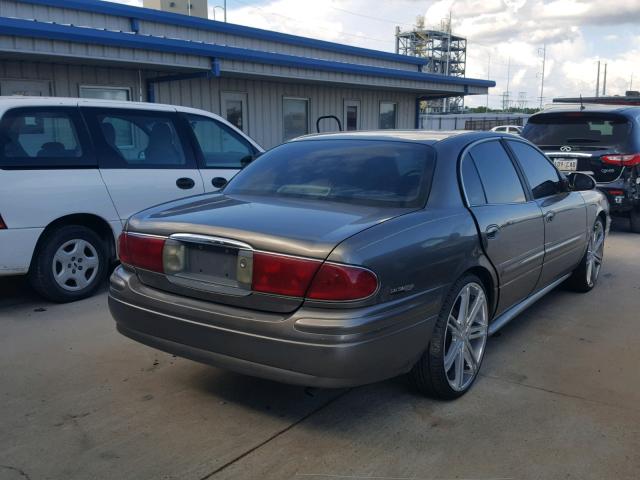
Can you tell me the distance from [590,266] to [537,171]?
60.9 inches

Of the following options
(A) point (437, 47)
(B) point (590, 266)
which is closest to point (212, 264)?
(B) point (590, 266)

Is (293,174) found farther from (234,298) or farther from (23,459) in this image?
(23,459)

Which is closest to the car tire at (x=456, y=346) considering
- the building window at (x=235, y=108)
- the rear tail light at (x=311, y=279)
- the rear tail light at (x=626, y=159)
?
the rear tail light at (x=311, y=279)

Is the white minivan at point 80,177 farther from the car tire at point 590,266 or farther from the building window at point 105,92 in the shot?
the building window at point 105,92

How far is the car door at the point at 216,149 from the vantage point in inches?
253

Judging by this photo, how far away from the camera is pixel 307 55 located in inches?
615

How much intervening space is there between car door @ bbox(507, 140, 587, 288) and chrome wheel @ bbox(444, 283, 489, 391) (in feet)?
3.79

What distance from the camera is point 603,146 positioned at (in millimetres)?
8711

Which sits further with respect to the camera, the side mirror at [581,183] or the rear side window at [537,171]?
the side mirror at [581,183]

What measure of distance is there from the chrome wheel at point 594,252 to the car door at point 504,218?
1569 mm

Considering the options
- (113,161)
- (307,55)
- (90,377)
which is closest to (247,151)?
(113,161)

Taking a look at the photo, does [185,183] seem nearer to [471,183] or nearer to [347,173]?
[347,173]

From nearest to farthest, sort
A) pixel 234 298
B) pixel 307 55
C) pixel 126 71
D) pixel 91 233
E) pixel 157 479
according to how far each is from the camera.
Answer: pixel 157 479 → pixel 234 298 → pixel 91 233 → pixel 126 71 → pixel 307 55

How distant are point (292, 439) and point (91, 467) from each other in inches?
37.5
